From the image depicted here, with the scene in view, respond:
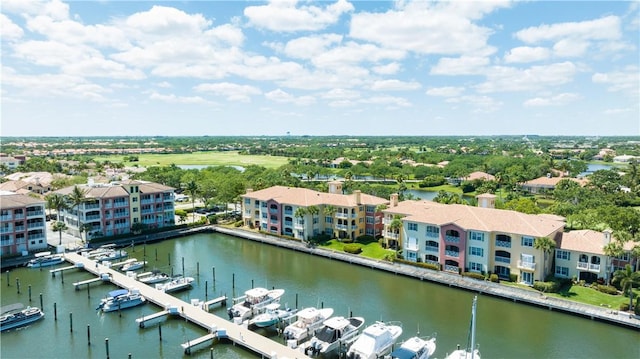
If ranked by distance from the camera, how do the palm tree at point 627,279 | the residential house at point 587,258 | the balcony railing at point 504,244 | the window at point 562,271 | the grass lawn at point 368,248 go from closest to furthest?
1. the palm tree at point 627,279
2. the residential house at point 587,258
3. the window at point 562,271
4. the balcony railing at point 504,244
5. the grass lawn at point 368,248

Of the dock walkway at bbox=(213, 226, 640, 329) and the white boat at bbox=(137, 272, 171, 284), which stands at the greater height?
the dock walkway at bbox=(213, 226, 640, 329)

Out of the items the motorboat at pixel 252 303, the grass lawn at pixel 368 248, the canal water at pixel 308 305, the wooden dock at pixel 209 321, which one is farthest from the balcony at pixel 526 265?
the wooden dock at pixel 209 321

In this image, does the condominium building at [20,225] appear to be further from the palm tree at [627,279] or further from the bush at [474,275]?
the palm tree at [627,279]

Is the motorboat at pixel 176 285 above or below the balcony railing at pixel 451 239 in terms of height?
below

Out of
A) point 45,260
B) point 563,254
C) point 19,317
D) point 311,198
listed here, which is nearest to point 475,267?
point 563,254

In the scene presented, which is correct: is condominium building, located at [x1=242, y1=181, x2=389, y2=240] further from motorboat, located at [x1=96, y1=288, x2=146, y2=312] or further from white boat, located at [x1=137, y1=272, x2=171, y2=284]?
motorboat, located at [x1=96, y1=288, x2=146, y2=312]

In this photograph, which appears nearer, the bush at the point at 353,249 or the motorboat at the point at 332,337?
the motorboat at the point at 332,337

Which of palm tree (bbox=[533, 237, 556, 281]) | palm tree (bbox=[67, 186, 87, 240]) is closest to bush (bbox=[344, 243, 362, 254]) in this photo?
palm tree (bbox=[533, 237, 556, 281])
